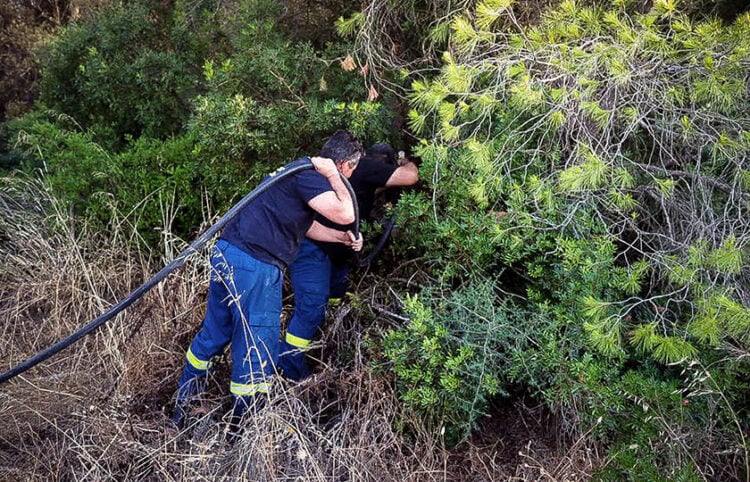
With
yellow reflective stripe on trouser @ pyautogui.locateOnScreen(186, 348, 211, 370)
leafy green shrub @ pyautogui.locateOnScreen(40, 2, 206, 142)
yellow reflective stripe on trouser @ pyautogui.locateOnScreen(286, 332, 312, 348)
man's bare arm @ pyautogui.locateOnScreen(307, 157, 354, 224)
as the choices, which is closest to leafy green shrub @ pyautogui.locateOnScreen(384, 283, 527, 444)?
man's bare arm @ pyautogui.locateOnScreen(307, 157, 354, 224)

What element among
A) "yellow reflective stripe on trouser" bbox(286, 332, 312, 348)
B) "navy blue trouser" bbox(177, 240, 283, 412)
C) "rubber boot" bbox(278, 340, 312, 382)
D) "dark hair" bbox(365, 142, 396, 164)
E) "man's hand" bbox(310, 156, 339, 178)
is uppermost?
"man's hand" bbox(310, 156, 339, 178)

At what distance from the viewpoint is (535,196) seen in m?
3.99

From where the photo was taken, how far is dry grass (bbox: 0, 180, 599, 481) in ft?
13.0

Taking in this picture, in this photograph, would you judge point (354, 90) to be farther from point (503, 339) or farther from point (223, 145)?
point (503, 339)

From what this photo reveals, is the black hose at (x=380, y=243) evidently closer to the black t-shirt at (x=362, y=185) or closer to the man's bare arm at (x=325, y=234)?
the black t-shirt at (x=362, y=185)

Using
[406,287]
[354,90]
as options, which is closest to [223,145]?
[354,90]

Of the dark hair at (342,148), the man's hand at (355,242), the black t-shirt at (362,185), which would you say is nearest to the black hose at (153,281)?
the dark hair at (342,148)

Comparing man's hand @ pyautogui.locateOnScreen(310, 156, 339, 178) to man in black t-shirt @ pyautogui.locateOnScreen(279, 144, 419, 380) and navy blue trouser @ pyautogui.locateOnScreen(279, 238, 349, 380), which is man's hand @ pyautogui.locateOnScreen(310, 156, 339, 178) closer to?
man in black t-shirt @ pyautogui.locateOnScreen(279, 144, 419, 380)

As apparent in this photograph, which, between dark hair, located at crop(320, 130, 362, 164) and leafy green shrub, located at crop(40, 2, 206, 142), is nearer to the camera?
dark hair, located at crop(320, 130, 362, 164)

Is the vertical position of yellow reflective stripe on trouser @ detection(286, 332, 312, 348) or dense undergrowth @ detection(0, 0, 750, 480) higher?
dense undergrowth @ detection(0, 0, 750, 480)

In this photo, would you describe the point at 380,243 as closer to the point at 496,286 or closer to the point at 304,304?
the point at 304,304

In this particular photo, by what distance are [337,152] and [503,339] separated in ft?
4.92

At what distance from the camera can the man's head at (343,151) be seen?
458 centimetres

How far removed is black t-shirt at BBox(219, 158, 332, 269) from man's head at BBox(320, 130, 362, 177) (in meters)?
0.19
